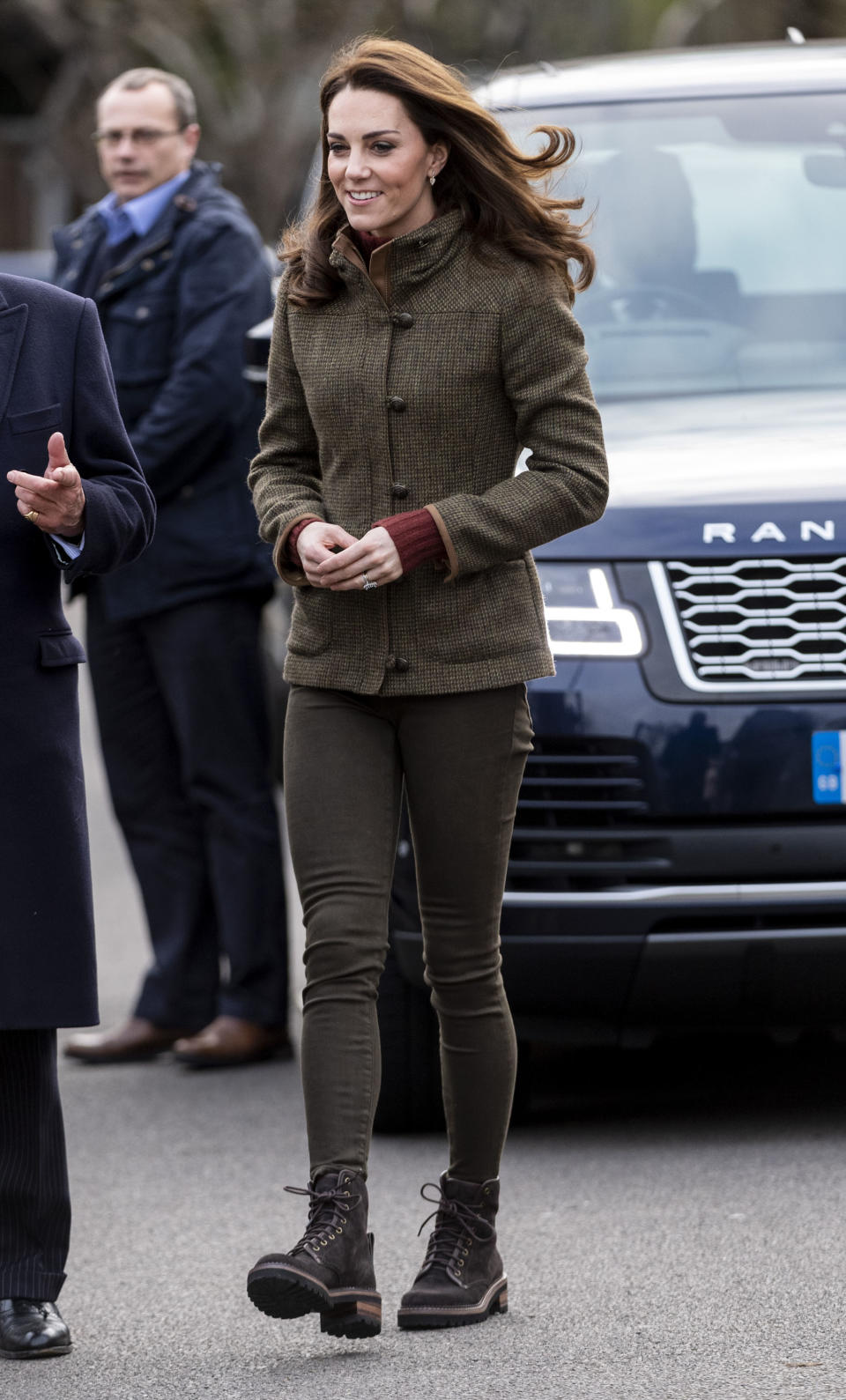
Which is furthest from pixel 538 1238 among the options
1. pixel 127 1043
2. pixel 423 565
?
pixel 127 1043

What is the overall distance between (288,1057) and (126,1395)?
8.56ft

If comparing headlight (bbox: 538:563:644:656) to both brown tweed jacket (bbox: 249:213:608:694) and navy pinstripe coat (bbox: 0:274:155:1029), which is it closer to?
brown tweed jacket (bbox: 249:213:608:694)

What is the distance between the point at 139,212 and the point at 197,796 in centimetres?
146

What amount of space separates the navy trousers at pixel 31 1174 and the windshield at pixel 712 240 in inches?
84.3

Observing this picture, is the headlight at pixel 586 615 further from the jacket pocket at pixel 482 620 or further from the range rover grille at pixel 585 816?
the jacket pocket at pixel 482 620

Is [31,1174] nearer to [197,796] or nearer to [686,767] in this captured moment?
[686,767]

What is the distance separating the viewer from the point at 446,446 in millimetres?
3752

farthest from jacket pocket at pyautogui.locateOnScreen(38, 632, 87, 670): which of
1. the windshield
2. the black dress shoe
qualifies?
the windshield

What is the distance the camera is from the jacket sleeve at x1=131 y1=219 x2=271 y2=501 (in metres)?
5.85

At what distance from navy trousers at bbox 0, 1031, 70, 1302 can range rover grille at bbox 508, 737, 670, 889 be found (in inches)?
45.2

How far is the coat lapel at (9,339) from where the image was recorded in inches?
149

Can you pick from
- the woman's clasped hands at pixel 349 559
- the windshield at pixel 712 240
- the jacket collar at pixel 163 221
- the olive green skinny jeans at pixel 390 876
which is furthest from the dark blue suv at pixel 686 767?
the jacket collar at pixel 163 221

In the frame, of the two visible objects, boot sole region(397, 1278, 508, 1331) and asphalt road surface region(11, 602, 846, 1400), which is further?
boot sole region(397, 1278, 508, 1331)

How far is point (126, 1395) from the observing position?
356cm
